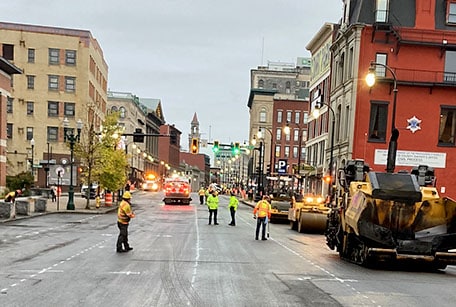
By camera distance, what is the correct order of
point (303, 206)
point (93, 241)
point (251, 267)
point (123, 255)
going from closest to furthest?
1. point (251, 267)
2. point (123, 255)
3. point (93, 241)
4. point (303, 206)

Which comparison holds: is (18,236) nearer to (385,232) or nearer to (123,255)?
(123,255)

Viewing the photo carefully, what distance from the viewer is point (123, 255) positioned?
1455 cm

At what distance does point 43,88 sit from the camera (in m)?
65.1

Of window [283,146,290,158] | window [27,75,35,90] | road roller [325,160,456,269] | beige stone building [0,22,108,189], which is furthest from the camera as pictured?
window [283,146,290,158]

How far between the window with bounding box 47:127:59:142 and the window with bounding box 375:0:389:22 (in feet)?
139

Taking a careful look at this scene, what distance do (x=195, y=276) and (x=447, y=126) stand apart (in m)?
35.9

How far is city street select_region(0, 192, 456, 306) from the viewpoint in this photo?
925 centimetres

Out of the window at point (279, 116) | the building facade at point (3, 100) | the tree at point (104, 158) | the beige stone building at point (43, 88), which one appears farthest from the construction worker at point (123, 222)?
the window at point (279, 116)

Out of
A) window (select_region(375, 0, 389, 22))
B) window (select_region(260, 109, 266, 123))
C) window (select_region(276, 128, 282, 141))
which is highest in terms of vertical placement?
window (select_region(375, 0, 389, 22))

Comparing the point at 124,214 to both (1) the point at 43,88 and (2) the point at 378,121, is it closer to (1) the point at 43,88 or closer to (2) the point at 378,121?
(2) the point at 378,121

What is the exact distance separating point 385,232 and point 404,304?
4.34 m

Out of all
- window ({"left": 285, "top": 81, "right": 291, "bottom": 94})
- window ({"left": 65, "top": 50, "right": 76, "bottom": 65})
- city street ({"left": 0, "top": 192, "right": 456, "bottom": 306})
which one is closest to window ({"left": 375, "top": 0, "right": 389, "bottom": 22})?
city street ({"left": 0, "top": 192, "right": 456, "bottom": 306})

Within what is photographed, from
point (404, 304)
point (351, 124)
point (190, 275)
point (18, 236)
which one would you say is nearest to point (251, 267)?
point (190, 275)

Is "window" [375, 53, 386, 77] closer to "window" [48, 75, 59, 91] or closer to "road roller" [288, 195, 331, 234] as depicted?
"road roller" [288, 195, 331, 234]
